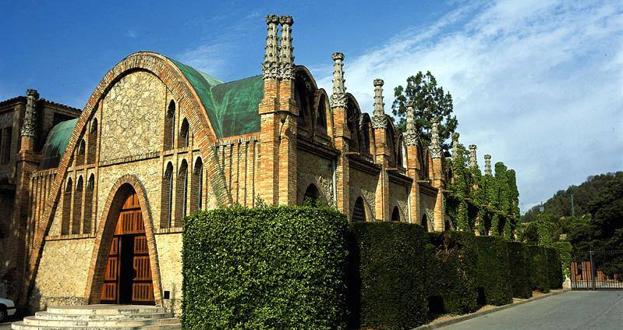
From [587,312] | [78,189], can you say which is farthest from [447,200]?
[78,189]

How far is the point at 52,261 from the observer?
A: 22078 millimetres

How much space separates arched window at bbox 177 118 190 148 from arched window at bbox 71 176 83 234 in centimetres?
514

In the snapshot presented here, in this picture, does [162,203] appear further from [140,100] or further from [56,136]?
[56,136]

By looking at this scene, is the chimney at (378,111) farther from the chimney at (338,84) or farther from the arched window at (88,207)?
the arched window at (88,207)

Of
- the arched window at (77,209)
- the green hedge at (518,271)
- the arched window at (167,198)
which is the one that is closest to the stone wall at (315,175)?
the arched window at (167,198)

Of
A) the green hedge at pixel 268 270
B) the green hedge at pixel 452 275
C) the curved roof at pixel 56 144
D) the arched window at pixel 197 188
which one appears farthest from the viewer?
the curved roof at pixel 56 144

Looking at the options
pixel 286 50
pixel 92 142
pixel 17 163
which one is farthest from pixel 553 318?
pixel 17 163

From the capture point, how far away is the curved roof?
2361 cm

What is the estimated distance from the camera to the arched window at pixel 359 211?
2192 centimetres

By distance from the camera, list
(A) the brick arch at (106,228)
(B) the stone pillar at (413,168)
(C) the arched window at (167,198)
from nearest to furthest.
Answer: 1. (C) the arched window at (167,198)
2. (A) the brick arch at (106,228)
3. (B) the stone pillar at (413,168)

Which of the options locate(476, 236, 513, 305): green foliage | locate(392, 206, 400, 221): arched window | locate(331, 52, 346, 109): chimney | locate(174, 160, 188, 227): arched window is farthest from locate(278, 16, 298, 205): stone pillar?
locate(392, 206, 400, 221): arched window

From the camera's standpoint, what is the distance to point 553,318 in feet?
58.8

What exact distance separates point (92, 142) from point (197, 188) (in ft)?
18.9

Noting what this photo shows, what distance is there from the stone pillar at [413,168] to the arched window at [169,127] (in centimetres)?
1134
